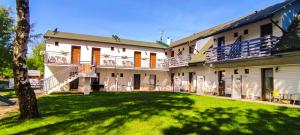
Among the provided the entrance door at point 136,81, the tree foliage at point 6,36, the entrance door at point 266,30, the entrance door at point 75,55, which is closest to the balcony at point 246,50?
the entrance door at point 266,30

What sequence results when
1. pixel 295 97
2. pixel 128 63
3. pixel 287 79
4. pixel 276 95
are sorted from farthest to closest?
pixel 128 63 → pixel 276 95 → pixel 287 79 → pixel 295 97

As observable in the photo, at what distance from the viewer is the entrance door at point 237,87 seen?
19.5 meters

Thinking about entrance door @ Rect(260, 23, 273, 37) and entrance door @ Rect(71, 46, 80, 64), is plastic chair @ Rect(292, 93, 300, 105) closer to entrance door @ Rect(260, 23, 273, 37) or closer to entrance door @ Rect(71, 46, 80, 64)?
entrance door @ Rect(260, 23, 273, 37)

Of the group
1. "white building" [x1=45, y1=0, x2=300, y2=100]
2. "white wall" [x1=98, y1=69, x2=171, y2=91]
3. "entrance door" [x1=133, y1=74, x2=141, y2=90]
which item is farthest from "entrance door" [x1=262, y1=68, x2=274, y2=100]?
"entrance door" [x1=133, y1=74, x2=141, y2=90]

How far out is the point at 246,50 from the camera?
58.1ft

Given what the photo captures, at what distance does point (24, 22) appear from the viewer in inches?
337

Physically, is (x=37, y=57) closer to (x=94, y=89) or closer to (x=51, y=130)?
(x=94, y=89)

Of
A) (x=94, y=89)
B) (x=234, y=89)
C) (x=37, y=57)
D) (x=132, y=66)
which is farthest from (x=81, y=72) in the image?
(x=37, y=57)

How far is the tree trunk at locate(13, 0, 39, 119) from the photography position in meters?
8.41

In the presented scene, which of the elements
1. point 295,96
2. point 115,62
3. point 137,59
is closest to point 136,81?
point 137,59

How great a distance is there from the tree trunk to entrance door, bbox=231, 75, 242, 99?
50.2 feet

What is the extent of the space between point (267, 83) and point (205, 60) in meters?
6.17

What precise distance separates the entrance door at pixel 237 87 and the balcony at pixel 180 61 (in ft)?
23.2

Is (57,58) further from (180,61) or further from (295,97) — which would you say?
(295,97)
